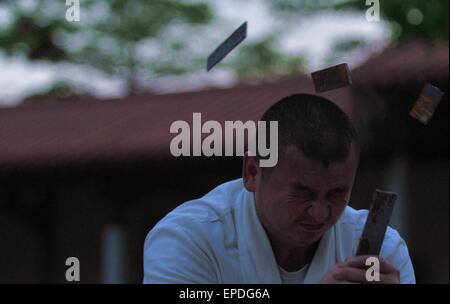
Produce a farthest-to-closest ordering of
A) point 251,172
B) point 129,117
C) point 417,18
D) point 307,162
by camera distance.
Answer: point 129,117 → point 417,18 → point 251,172 → point 307,162

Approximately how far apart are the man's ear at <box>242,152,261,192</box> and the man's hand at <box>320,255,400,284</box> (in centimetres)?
30

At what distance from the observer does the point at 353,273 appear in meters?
1.89

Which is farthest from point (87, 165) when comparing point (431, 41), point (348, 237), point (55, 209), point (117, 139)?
point (348, 237)

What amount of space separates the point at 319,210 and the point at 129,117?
8.90 metres

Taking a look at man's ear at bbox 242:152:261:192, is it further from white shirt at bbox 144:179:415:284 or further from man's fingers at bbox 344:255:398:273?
man's fingers at bbox 344:255:398:273

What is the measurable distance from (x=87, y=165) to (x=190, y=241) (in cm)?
848

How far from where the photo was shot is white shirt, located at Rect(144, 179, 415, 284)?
2.07 meters

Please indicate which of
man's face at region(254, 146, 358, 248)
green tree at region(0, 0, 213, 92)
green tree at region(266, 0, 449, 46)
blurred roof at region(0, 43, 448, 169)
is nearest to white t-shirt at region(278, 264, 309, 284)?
man's face at region(254, 146, 358, 248)

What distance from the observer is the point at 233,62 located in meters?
18.5

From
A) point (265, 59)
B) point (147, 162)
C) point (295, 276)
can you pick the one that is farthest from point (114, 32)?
point (295, 276)

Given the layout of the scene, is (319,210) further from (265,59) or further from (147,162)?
(265,59)

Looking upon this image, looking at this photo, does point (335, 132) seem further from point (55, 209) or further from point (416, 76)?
point (55, 209)

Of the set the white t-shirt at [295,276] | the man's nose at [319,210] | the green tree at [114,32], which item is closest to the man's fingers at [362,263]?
the man's nose at [319,210]

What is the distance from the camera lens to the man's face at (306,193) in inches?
79.0
